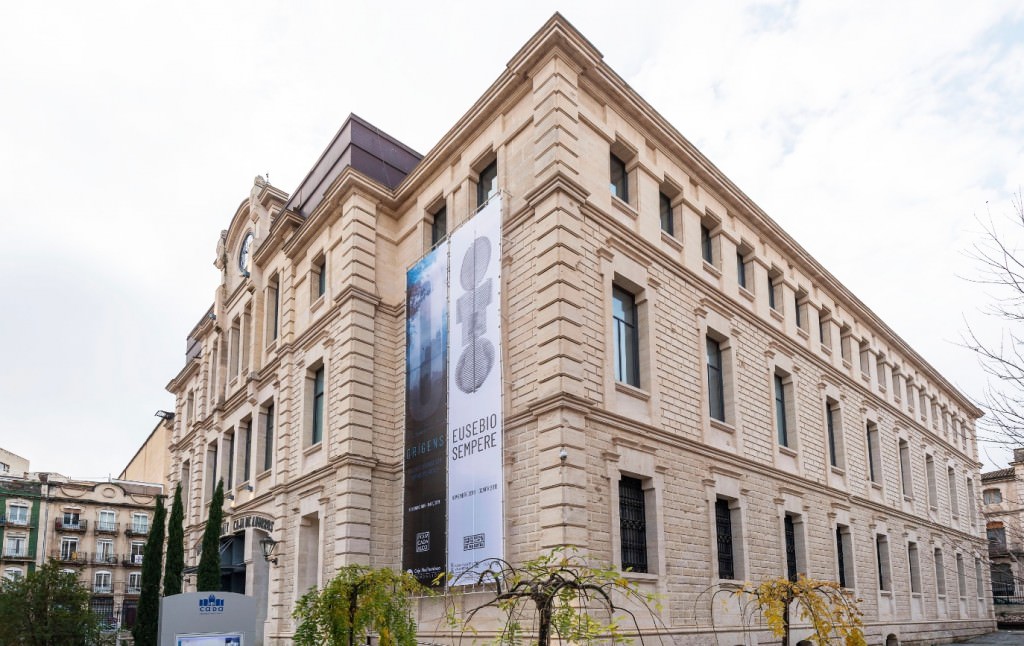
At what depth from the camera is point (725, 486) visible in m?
20.6

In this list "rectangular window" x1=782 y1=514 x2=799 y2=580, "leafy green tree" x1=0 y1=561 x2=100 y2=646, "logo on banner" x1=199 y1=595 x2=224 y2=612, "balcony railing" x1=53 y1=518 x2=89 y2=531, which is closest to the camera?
"logo on banner" x1=199 y1=595 x2=224 y2=612

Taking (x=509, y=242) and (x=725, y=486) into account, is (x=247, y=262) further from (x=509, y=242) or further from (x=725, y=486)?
(x=725, y=486)

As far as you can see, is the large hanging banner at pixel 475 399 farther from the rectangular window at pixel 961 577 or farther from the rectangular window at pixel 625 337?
the rectangular window at pixel 961 577

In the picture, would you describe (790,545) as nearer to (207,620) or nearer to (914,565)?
(914,565)

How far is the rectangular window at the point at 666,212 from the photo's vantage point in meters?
21.9

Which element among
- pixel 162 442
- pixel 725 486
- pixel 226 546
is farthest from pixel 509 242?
pixel 162 442

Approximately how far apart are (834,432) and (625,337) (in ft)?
40.9

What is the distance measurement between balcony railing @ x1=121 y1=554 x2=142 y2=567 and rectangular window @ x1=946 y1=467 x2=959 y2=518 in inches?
2131

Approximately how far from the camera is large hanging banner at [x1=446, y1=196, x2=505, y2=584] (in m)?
17.3

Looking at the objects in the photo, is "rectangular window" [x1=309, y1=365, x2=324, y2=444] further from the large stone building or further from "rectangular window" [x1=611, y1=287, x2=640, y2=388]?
"rectangular window" [x1=611, y1=287, x2=640, y2=388]

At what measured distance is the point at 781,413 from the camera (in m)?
25.4

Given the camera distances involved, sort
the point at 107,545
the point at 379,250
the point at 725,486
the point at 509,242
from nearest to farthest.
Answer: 1. the point at 509,242
2. the point at 725,486
3. the point at 379,250
4. the point at 107,545

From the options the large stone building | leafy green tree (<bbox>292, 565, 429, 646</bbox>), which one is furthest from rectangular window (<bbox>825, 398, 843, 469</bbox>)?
leafy green tree (<bbox>292, 565, 429, 646</bbox>)

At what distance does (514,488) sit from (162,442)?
43.8 meters
